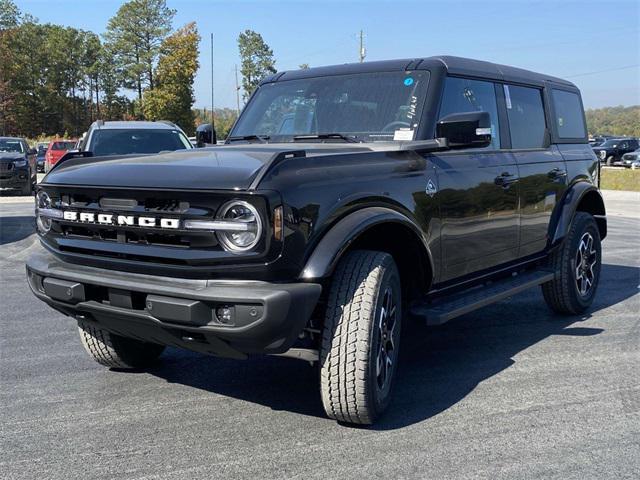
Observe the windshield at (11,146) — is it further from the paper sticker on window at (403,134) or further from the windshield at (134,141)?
the paper sticker on window at (403,134)

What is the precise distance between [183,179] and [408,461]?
1694mm

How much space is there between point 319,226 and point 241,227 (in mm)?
424

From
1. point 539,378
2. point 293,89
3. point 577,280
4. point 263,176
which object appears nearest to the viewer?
point 263,176

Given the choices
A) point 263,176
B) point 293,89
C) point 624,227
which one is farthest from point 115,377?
point 624,227

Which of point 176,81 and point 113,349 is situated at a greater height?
point 176,81

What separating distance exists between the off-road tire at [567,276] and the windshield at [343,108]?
7.35 ft

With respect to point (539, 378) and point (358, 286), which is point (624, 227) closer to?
point (539, 378)

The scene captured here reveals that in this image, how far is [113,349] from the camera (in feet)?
14.1

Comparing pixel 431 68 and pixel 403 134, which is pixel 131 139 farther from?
pixel 403 134

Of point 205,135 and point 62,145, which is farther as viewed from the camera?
point 62,145

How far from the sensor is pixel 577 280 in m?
6.03

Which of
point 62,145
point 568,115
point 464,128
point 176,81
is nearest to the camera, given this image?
point 464,128

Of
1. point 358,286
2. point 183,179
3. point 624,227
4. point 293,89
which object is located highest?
point 293,89

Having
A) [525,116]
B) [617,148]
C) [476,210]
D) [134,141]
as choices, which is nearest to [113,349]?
[476,210]
